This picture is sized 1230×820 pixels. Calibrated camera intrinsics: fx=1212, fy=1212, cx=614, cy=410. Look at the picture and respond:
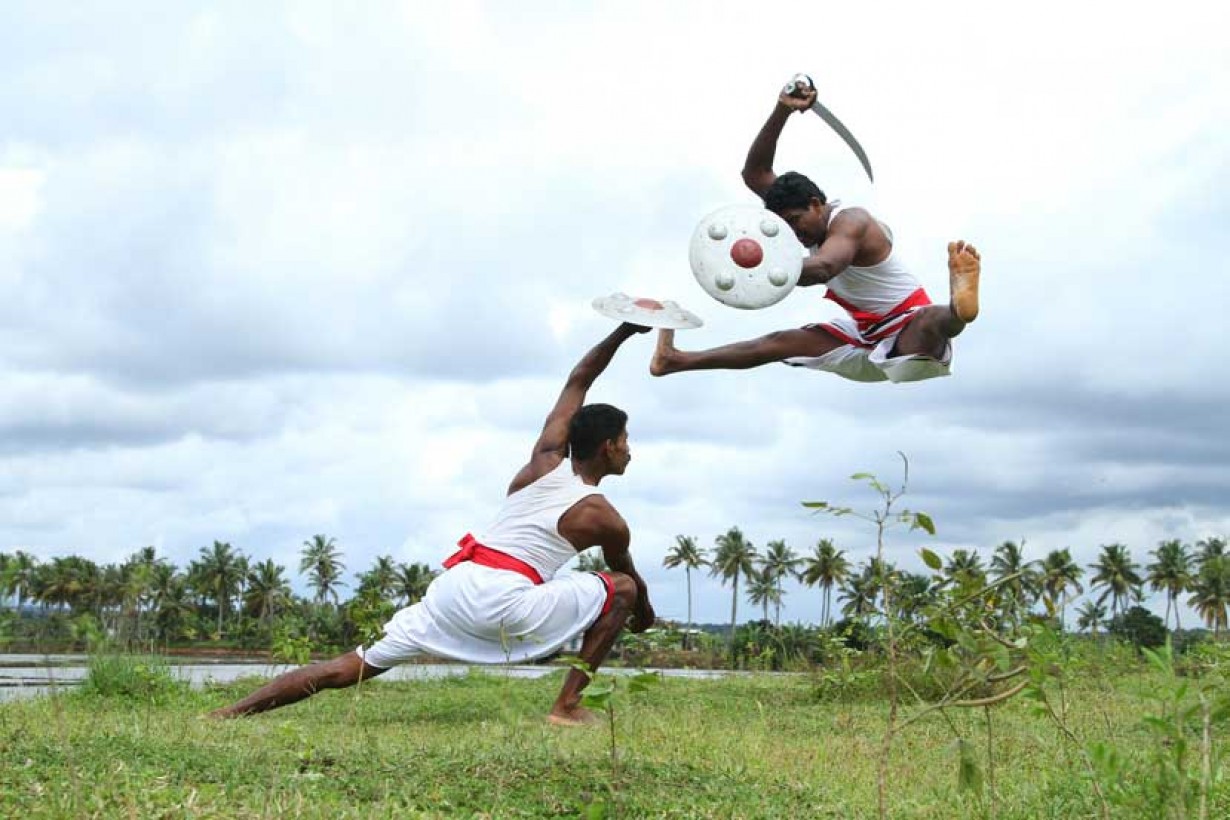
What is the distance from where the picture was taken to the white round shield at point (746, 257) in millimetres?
5832

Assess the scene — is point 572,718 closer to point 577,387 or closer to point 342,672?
point 342,672

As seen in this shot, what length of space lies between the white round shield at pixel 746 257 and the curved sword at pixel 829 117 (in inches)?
32.4

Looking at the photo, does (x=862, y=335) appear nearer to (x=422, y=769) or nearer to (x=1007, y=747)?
(x=1007, y=747)

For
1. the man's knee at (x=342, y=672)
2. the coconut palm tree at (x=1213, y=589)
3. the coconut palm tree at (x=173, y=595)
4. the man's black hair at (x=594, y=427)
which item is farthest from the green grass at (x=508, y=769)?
the coconut palm tree at (x=1213, y=589)

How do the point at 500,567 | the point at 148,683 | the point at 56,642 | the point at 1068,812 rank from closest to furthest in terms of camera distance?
the point at 56,642, the point at 1068,812, the point at 500,567, the point at 148,683

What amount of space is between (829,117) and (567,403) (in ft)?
7.50

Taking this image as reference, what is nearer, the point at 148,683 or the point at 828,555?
the point at 148,683

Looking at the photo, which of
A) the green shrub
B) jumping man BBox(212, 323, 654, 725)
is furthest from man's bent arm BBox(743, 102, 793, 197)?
A: the green shrub

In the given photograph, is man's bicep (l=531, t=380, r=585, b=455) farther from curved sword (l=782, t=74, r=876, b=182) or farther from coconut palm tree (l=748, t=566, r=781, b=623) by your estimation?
coconut palm tree (l=748, t=566, r=781, b=623)

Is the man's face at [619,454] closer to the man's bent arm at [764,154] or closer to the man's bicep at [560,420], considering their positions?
the man's bicep at [560,420]

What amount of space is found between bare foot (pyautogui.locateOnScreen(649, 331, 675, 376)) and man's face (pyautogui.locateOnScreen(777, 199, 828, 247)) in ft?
3.32

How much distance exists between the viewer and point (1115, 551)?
90.6m

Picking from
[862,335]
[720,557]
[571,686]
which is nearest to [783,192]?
[862,335]

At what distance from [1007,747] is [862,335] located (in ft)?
7.70
